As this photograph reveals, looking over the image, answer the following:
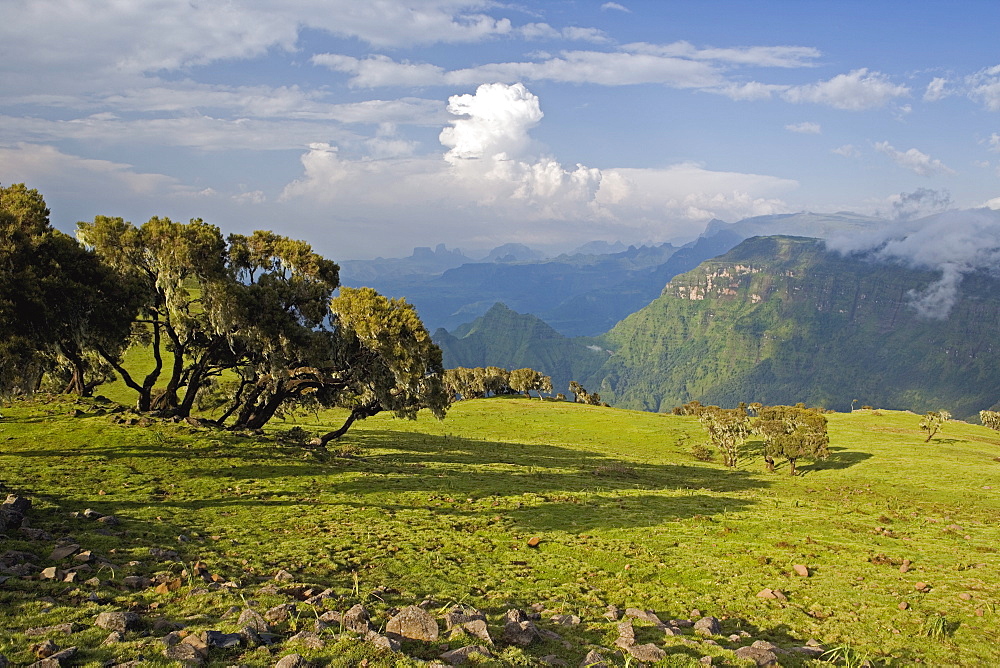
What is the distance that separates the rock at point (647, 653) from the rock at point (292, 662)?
6846 mm

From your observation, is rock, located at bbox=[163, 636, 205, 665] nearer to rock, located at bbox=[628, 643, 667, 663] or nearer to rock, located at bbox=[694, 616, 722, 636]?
rock, located at bbox=[628, 643, 667, 663]

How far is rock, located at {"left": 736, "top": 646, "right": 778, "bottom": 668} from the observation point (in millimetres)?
12094

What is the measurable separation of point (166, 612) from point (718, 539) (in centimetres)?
2130

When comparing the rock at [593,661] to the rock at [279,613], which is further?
the rock at [279,613]

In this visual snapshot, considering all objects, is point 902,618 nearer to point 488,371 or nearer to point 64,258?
point 64,258

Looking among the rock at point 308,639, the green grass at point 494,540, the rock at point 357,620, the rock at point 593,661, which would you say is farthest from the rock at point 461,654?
the rock at point 308,639

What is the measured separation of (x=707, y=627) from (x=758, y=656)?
1871mm

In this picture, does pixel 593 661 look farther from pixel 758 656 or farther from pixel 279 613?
pixel 279 613

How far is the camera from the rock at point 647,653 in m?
11.6

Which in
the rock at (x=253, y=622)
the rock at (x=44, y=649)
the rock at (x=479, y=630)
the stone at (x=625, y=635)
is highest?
the rock at (x=44, y=649)

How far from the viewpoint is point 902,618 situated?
15938 millimetres

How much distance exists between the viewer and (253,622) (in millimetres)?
11570

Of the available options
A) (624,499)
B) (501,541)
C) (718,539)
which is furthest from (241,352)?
(718,539)

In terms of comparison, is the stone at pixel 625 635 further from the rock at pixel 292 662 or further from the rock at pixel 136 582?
the rock at pixel 136 582
